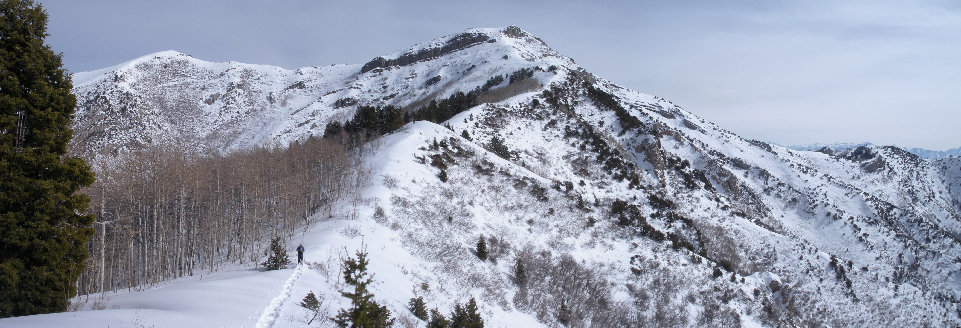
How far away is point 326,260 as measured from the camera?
73.3ft

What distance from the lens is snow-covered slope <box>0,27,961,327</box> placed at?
24359 mm

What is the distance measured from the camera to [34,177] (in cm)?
1364

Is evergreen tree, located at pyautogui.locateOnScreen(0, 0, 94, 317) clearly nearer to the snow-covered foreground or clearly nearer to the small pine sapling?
the snow-covered foreground

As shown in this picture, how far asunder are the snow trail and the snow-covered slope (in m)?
0.10

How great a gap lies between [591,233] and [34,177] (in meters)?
35.1

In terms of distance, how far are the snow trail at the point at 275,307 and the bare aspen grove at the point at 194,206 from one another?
772cm

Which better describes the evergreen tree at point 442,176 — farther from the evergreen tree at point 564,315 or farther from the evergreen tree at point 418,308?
the evergreen tree at point 418,308

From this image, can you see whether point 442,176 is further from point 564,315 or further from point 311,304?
point 311,304

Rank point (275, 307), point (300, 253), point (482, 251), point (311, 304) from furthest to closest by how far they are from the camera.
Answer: point (482, 251), point (300, 253), point (311, 304), point (275, 307)

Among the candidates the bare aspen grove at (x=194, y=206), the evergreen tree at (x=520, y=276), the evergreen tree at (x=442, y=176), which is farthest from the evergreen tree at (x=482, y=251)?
the bare aspen grove at (x=194, y=206)

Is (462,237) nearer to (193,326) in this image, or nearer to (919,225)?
(193,326)

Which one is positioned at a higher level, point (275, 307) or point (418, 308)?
point (275, 307)

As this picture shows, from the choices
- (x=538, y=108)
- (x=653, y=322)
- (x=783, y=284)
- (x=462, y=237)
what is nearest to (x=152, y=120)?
(x=538, y=108)

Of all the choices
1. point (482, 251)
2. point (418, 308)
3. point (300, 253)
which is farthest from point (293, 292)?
point (482, 251)
